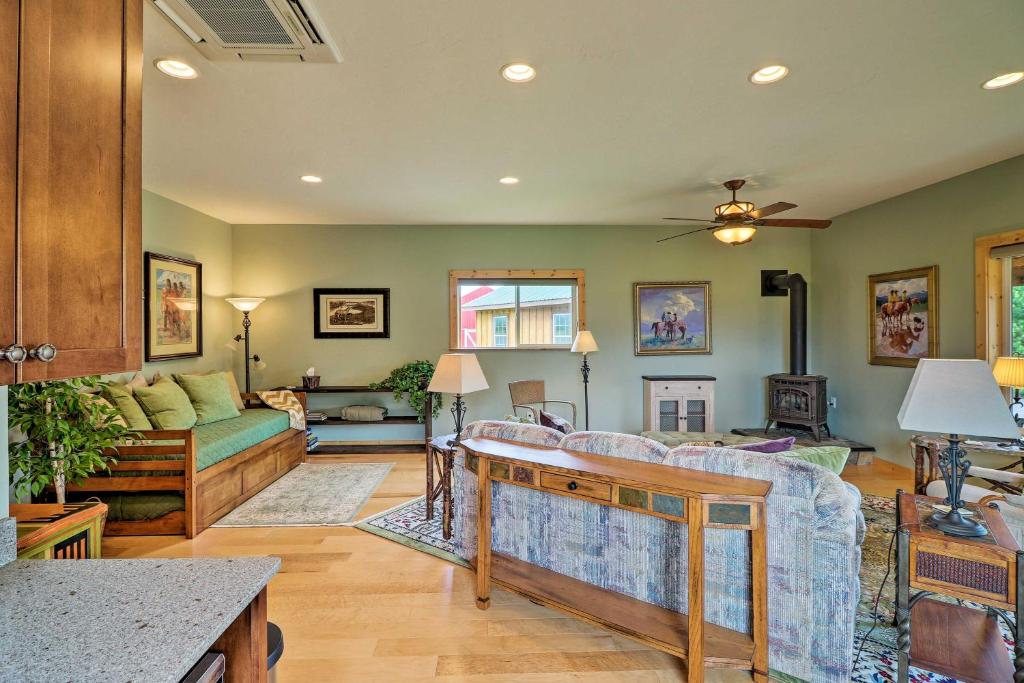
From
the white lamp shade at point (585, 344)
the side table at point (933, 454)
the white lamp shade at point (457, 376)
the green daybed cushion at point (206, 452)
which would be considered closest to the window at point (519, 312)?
the white lamp shade at point (585, 344)

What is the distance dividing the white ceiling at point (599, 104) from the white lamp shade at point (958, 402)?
4.96 ft

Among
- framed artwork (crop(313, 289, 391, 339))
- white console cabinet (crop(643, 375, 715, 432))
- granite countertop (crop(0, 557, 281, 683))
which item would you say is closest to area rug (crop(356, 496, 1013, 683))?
white console cabinet (crop(643, 375, 715, 432))

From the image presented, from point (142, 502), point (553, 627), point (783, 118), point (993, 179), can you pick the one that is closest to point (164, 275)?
point (142, 502)

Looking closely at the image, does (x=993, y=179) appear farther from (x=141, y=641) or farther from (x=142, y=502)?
(x=142, y=502)

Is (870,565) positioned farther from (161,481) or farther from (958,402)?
(161,481)

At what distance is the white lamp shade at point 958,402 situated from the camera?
1.73 metres

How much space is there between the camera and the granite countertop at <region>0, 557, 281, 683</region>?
0.77 metres

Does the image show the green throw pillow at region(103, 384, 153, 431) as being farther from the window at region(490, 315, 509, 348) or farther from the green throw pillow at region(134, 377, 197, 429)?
the window at region(490, 315, 509, 348)

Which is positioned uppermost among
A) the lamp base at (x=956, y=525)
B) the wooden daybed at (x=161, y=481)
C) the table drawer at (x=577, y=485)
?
the table drawer at (x=577, y=485)

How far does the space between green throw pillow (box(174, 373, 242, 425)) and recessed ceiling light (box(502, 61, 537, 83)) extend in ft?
12.7

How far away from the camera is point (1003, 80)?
2.56 meters

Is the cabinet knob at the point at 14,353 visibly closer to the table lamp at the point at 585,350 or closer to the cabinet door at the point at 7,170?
the cabinet door at the point at 7,170

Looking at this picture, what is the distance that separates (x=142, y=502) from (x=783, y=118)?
496 centimetres

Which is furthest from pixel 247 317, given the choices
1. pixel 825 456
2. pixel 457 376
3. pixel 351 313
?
pixel 825 456
